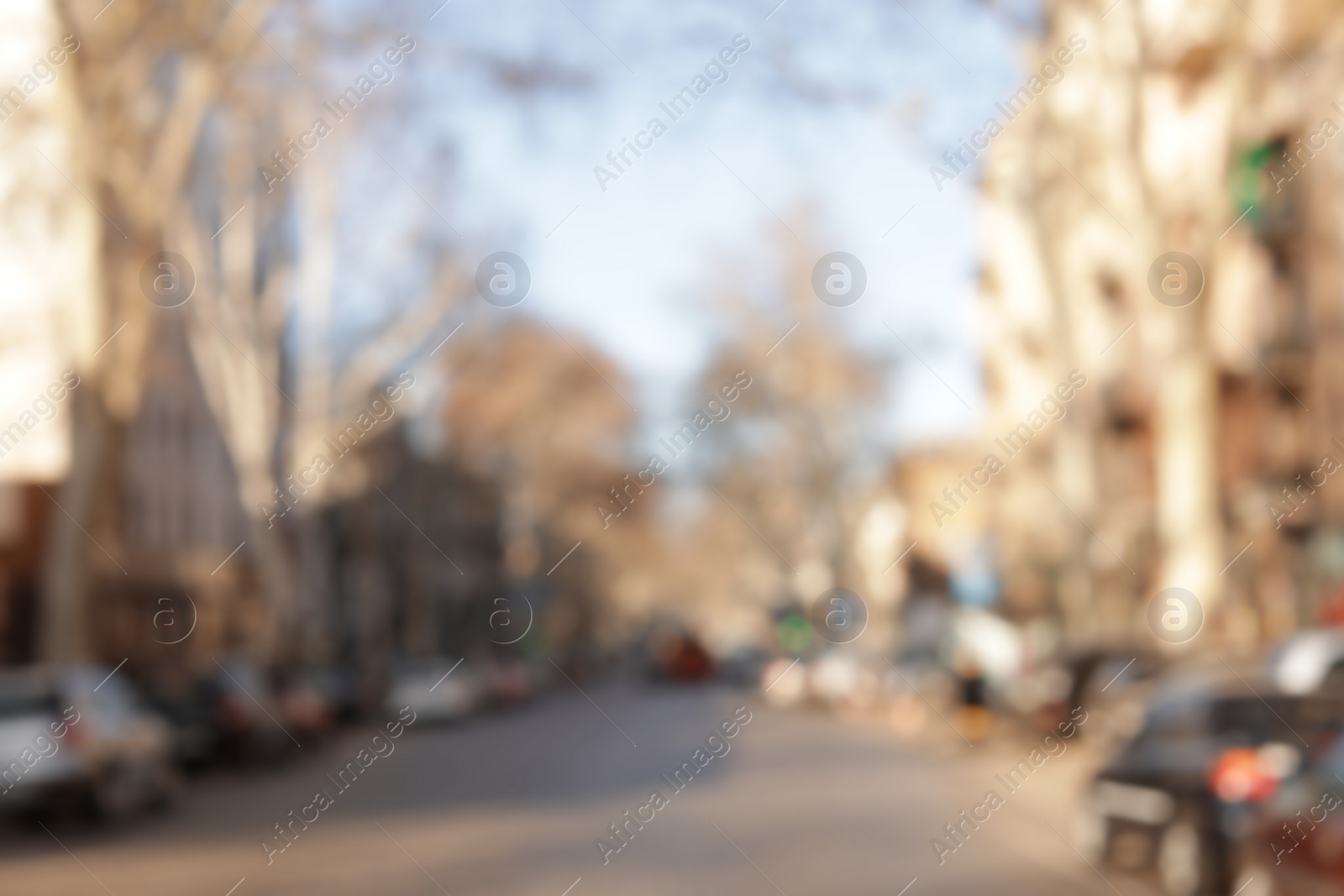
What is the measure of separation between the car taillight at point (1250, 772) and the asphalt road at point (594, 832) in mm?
1405

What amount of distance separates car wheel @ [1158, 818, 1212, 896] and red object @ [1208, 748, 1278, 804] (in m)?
0.36

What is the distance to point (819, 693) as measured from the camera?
166ft

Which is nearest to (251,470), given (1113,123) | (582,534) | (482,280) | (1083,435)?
(482,280)

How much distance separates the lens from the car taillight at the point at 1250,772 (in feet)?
37.1

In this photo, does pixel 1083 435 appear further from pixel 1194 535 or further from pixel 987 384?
pixel 987 384

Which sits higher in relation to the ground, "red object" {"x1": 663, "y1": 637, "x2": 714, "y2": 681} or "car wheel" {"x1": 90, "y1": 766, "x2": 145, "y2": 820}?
"car wheel" {"x1": 90, "y1": 766, "x2": 145, "y2": 820}

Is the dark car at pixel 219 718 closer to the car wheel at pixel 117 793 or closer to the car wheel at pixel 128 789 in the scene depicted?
the car wheel at pixel 128 789

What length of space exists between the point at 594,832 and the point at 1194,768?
18.0ft

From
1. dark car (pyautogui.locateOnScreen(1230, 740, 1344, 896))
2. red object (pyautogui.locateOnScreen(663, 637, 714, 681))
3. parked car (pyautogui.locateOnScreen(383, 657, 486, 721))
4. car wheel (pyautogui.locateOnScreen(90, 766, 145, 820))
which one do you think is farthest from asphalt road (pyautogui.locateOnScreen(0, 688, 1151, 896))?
red object (pyautogui.locateOnScreen(663, 637, 714, 681))

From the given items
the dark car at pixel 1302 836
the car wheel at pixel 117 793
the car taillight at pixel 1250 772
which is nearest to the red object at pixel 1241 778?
the car taillight at pixel 1250 772

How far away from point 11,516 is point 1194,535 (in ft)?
91.0

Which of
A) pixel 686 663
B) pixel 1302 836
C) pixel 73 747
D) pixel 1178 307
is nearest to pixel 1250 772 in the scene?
pixel 1302 836

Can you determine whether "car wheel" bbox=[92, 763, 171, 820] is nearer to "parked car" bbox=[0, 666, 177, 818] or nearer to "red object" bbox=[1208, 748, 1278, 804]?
"parked car" bbox=[0, 666, 177, 818]

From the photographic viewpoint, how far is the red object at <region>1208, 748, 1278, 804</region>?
1137cm
